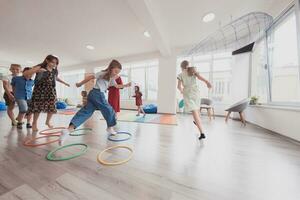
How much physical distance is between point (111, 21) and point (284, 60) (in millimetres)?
4042

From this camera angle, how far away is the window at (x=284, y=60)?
222 cm

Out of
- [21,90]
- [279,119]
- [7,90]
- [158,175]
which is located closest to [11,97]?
[7,90]

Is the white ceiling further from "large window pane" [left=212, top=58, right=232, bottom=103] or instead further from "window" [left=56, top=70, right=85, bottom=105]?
"window" [left=56, top=70, right=85, bottom=105]

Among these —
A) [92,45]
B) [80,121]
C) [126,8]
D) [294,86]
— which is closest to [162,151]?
[80,121]

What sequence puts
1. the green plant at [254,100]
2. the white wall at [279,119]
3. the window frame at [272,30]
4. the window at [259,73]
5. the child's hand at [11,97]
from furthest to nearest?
the green plant at [254,100] < the window at [259,73] < the child's hand at [11,97] < the window frame at [272,30] < the white wall at [279,119]

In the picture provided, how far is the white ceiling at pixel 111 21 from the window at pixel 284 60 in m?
0.37

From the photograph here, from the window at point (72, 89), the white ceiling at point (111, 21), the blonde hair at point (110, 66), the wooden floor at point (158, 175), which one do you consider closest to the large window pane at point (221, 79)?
the white ceiling at point (111, 21)

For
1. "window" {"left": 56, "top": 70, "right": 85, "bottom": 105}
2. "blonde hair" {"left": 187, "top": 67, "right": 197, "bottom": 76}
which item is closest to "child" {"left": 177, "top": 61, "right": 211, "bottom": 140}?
"blonde hair" {"left": 187, "top": 67, "right": 197, "bottom": 76}

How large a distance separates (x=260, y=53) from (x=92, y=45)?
5711 millimetres

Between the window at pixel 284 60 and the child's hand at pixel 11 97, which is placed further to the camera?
the child's hand at pixel 11 97

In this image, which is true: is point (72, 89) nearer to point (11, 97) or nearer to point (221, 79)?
point (11, 97)

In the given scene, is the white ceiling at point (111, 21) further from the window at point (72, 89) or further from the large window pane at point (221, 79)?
the window at point (72, 89)

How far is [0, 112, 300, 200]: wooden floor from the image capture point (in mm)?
825

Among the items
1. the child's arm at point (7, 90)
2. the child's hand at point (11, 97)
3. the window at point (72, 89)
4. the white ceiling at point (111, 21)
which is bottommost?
the child's hand at point (11, 97)
